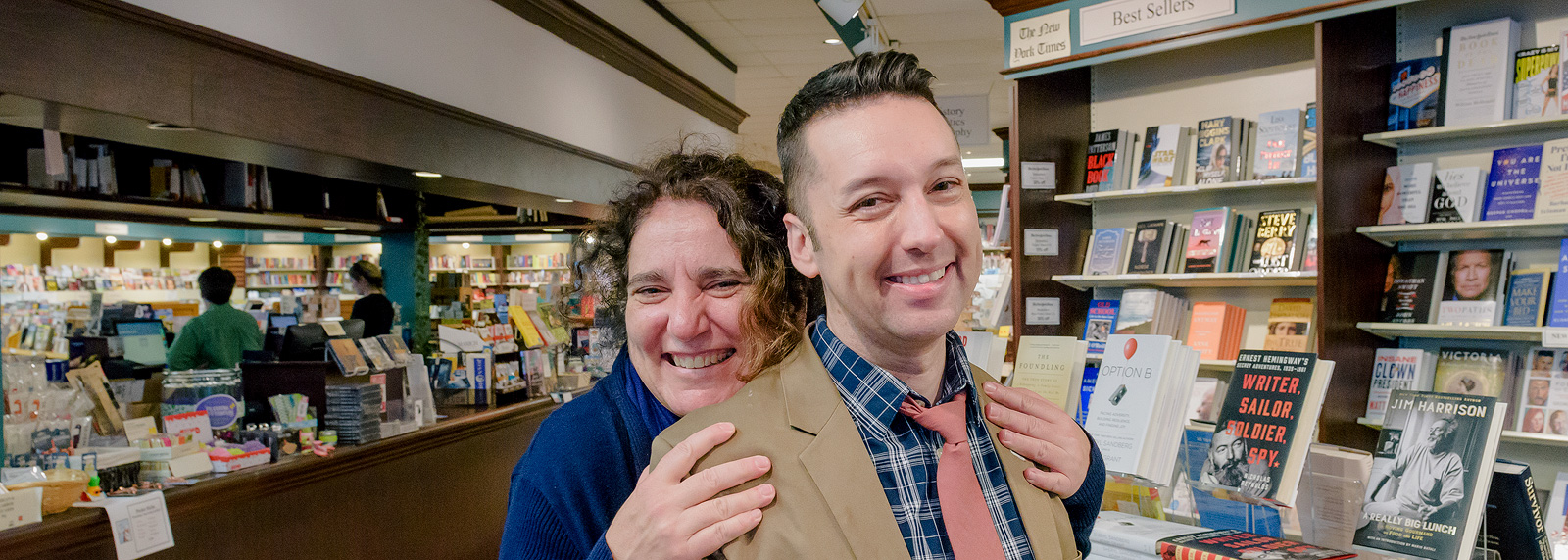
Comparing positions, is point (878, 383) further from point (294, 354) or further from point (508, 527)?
point (294, 354)

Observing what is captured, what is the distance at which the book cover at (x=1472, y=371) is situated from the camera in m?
3.30

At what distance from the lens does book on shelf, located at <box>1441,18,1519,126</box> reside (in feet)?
10.7

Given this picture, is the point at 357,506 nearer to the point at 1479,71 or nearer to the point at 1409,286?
the point at 1409,286

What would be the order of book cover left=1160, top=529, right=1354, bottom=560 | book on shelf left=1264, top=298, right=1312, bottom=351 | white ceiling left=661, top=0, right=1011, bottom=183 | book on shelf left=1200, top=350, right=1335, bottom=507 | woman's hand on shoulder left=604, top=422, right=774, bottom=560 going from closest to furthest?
1. woman's hand on shoulder left=604, top=422, right=774, bottom=560
2. book cover left=1160, top=529, right=1354, bottom=560
3. book on shelf left=1200, top=350, right=1335, bottom=507
4. book on shelf left=1264, top=298, right=1312, bottom=351
5. white ceiling left=661, top=0, right=1011, bottom=183

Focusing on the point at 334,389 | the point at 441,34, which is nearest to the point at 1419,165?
the point at 441,34

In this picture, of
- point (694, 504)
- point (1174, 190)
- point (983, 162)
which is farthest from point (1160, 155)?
point (983, 162)

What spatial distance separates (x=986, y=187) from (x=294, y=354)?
12.8m

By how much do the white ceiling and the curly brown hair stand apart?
13.1ft

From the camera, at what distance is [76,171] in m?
4.54

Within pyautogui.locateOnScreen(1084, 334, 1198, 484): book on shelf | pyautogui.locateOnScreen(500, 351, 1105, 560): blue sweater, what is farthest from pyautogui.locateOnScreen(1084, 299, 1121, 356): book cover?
pyautogui.locateOnScreen(500, 351, 1105, 560): blue sweater

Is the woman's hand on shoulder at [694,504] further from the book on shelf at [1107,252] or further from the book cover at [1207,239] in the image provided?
the book on shelf at [1107,252]

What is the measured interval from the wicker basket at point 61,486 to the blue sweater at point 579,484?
2.55 meters

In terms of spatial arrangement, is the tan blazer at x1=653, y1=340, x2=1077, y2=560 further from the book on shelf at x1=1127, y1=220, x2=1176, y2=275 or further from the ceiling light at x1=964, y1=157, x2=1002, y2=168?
the ceiling light at x1=964, y1=157, x2=1002, y2=168

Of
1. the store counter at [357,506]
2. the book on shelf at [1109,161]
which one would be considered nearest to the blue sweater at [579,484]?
the store counter at [357,506]
